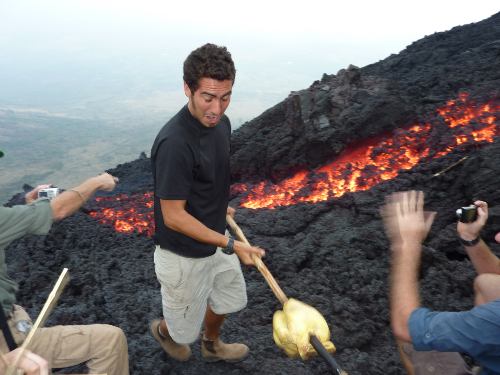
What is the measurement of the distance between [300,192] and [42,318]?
5221 mm

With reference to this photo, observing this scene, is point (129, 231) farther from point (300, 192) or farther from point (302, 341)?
point (302, 341)

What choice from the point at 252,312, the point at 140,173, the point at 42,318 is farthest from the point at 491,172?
the point at 140,173

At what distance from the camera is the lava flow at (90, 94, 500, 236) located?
247 inches

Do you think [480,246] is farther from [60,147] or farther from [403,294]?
[60,147]

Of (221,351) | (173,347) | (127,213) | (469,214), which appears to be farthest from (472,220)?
(127,213)

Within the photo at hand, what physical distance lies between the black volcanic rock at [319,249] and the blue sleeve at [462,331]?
1.77m

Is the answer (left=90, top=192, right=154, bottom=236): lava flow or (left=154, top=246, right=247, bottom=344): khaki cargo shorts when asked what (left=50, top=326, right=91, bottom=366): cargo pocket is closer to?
(left=154, top=246, right=247, bottom=344): khaki cargo shorts

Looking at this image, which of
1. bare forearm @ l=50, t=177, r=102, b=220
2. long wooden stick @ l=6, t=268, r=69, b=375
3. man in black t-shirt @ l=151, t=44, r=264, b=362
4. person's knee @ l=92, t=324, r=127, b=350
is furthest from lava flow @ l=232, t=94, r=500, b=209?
long wooden stick @ l=6, t=268, r=69, b=375

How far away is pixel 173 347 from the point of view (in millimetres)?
3604

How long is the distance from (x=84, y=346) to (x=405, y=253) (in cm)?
230

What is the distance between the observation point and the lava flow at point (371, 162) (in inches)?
247

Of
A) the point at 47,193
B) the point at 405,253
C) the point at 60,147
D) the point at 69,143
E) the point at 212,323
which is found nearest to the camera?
the point at 405,253

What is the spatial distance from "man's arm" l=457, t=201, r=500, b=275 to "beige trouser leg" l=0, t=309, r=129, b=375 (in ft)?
9.27

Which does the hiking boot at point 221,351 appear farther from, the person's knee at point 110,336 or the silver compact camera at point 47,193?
the silver compact camera at point 47,193
